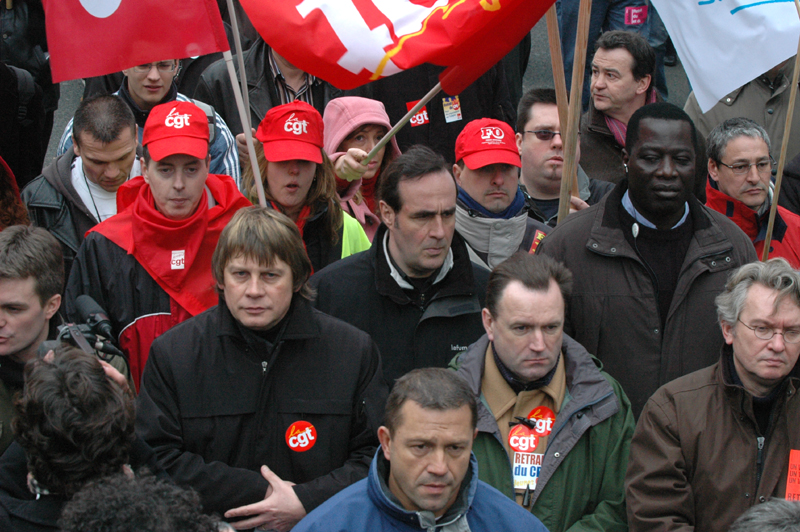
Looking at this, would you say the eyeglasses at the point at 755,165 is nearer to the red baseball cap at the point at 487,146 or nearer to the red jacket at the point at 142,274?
the red baseball cap at the point at 487,146

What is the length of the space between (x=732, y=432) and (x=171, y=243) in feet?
7.99

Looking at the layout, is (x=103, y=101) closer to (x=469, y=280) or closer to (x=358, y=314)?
(x=358, y=314)

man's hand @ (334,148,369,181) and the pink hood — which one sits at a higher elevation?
the pink hood

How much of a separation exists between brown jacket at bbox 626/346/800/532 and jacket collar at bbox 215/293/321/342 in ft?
4.14

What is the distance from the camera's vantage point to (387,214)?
14.1 ft

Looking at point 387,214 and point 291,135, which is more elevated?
point 291,135

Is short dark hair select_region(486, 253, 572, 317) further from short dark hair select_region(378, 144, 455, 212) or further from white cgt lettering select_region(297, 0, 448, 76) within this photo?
white cgt lettering select_region(297, 0, 448, 76)

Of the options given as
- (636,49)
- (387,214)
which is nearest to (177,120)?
(387,214)

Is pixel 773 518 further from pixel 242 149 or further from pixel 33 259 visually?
pixel 242 149

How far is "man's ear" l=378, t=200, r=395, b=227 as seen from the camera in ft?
14.0

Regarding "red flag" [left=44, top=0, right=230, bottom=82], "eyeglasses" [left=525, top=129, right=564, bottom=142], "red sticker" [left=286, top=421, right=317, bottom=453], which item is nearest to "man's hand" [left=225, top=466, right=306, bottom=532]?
"red sticker" [left=286, top=421, right=317, bottom=453]

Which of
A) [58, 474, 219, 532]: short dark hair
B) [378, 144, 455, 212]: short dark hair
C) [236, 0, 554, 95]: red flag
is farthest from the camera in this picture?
[378, 144, 455, 212]: short dark hair

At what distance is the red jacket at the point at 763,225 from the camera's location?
501cm

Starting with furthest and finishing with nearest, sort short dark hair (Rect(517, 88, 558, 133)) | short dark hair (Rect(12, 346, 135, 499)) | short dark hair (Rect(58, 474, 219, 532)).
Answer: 1. short dark hair (Rect(517, 88, 558, 133))
2. short dark hair (Rect(12, 346, 135, 499))
3. short dark hair (Rect(58, 474, 219, 532))
